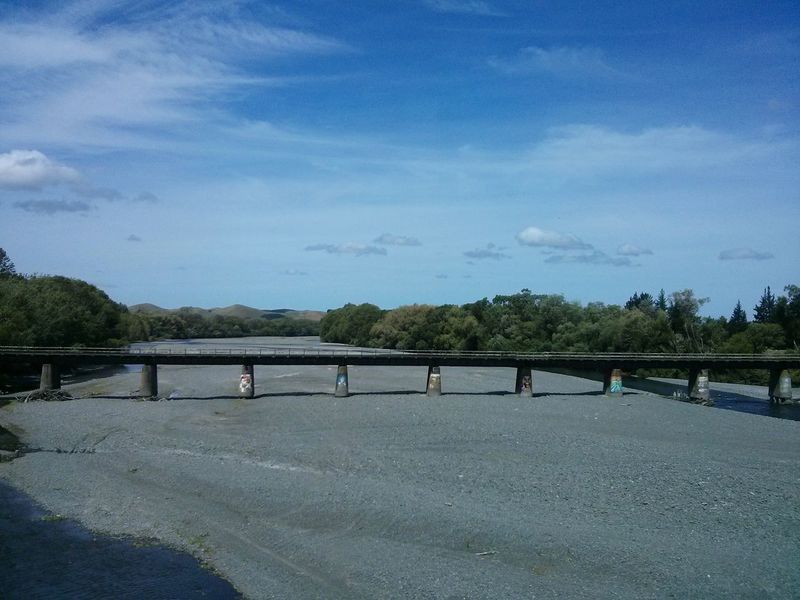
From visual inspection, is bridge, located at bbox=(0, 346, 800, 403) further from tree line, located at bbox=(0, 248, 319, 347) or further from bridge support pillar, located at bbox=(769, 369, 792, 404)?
tree line, located at bbox=(0, 248, 319, 347)

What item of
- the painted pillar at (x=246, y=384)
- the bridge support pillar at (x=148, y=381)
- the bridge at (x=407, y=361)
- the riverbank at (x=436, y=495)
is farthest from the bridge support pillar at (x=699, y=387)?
the bridge support pillar at (x=148, y=381)

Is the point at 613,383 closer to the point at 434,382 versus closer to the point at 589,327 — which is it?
the point at 434,382

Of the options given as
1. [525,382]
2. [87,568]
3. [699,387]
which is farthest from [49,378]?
[699,387]

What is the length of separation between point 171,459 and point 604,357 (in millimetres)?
45264

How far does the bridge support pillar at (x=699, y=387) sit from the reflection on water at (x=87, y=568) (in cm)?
5712

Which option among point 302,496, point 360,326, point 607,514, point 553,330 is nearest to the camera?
point 607,514

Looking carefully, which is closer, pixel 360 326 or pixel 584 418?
pixel 584 418

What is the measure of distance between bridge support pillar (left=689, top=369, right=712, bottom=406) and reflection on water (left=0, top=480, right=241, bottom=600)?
187ft

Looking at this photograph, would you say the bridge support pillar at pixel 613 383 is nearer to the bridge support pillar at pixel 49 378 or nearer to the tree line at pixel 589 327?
the tree line at pixel 589 327

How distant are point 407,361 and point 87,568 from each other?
43.8 meters

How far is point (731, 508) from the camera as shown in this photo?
24266mm

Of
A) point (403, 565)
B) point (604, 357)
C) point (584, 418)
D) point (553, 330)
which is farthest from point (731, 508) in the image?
point (553, 330)

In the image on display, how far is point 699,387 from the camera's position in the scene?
66.7 meters

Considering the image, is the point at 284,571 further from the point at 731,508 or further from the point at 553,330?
the point at 553,330
